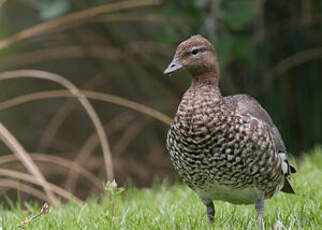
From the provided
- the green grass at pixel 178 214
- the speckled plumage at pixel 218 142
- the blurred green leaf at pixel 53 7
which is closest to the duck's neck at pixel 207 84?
the speckled plumage at pixel 218 142

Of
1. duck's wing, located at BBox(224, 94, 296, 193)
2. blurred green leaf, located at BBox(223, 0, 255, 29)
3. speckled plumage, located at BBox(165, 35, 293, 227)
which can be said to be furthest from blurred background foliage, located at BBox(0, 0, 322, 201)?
speckled plumage, located at BBox(165, 35, 293, 227)

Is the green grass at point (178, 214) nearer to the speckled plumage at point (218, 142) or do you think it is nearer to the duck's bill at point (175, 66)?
the speckled plumage at point (218, 142)

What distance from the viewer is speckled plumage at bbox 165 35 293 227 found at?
11.1ft

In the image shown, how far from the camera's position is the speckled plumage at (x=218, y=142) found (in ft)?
11.1

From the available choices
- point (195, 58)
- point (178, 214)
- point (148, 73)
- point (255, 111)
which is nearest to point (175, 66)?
point (195, 58)

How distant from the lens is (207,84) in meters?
3.67

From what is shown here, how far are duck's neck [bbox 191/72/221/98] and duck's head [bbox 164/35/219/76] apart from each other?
0.03 meters

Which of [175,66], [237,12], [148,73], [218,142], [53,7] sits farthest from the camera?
[148,73]

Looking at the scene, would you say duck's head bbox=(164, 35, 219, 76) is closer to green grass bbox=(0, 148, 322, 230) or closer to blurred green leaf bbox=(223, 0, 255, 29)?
green grass bbox=(0, 148, 322, 230)

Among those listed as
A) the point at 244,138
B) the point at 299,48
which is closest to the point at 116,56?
the point at 299,48

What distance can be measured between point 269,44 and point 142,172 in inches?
94.8

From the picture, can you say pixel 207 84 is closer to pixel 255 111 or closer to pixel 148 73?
pixel 255 111

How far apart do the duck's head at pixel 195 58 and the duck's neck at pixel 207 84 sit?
3 cm

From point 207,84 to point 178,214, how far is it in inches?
33.5
